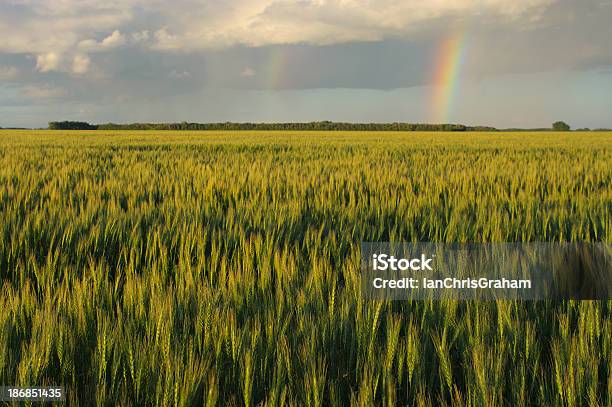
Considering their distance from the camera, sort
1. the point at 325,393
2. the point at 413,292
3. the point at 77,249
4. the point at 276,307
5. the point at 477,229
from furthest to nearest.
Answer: the point at 477,229, the point at 77,249, the point at 413,292, the point at 276,307, the point at 325,393

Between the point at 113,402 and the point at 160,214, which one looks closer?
the point at 113,402

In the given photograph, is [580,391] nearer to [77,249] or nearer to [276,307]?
[276,307]

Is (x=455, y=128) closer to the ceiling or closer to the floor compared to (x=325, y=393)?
closer to the ceiling

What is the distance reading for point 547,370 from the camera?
1185 mm

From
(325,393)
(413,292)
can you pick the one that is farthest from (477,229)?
(325,393)

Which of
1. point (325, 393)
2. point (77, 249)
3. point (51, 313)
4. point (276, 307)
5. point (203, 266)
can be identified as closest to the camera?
point (325, 393)

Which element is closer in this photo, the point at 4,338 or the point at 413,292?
the point at 4,338

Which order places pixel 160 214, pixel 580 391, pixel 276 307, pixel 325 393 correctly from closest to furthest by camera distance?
pixel 580 391
pixel 325 393
pixel 276 307
pixel 160 214

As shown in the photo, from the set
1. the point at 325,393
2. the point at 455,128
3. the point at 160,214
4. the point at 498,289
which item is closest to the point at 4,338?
the point at 325,393

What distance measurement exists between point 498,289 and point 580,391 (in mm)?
600

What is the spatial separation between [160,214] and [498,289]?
7.14 ft

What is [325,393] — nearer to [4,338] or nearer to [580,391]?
[580,391]

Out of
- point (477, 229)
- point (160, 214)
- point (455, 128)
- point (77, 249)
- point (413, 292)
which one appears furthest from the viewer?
point (455, 128)

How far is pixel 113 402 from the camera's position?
1078 millimetres
